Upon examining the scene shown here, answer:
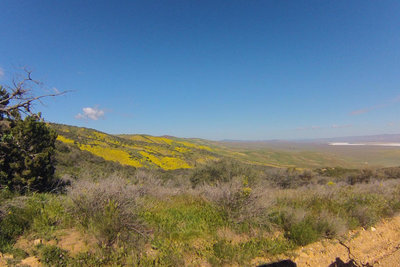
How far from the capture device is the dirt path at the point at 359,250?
327 centimetres

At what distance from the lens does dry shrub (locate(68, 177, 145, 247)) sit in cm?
299

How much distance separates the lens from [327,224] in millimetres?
3889

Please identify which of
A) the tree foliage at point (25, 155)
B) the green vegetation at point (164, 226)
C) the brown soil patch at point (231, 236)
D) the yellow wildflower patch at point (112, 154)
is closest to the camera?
the green vegetation at point (164, 226)

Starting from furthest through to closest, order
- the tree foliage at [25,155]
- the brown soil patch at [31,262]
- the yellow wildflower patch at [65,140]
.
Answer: the yellow wildflower patch at [65,140]
the tree foliage at [25,155]
the brown soil patch at [31,262]

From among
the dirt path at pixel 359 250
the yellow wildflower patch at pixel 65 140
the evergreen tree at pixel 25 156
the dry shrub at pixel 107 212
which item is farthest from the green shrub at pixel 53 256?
the yellow wildflower patch at pixel 65 140

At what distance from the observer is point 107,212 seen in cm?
310

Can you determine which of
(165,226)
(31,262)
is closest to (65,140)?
(31,262)

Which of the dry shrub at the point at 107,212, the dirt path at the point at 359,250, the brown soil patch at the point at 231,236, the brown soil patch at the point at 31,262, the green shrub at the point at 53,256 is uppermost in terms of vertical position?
the dry shrub at the point at 107,212

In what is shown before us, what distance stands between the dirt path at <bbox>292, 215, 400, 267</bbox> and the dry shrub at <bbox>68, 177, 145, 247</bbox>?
2.94 meters

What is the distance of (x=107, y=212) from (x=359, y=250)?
4.85m

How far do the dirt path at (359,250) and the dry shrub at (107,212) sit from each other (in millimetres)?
2936

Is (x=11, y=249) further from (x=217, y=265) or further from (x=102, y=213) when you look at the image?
(x=217, y=265)

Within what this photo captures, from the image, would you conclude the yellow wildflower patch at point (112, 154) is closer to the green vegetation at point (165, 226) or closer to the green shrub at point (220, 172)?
the green shrub at point (220, 172)

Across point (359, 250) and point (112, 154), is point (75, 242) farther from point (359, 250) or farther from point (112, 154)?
point (112, 154)
